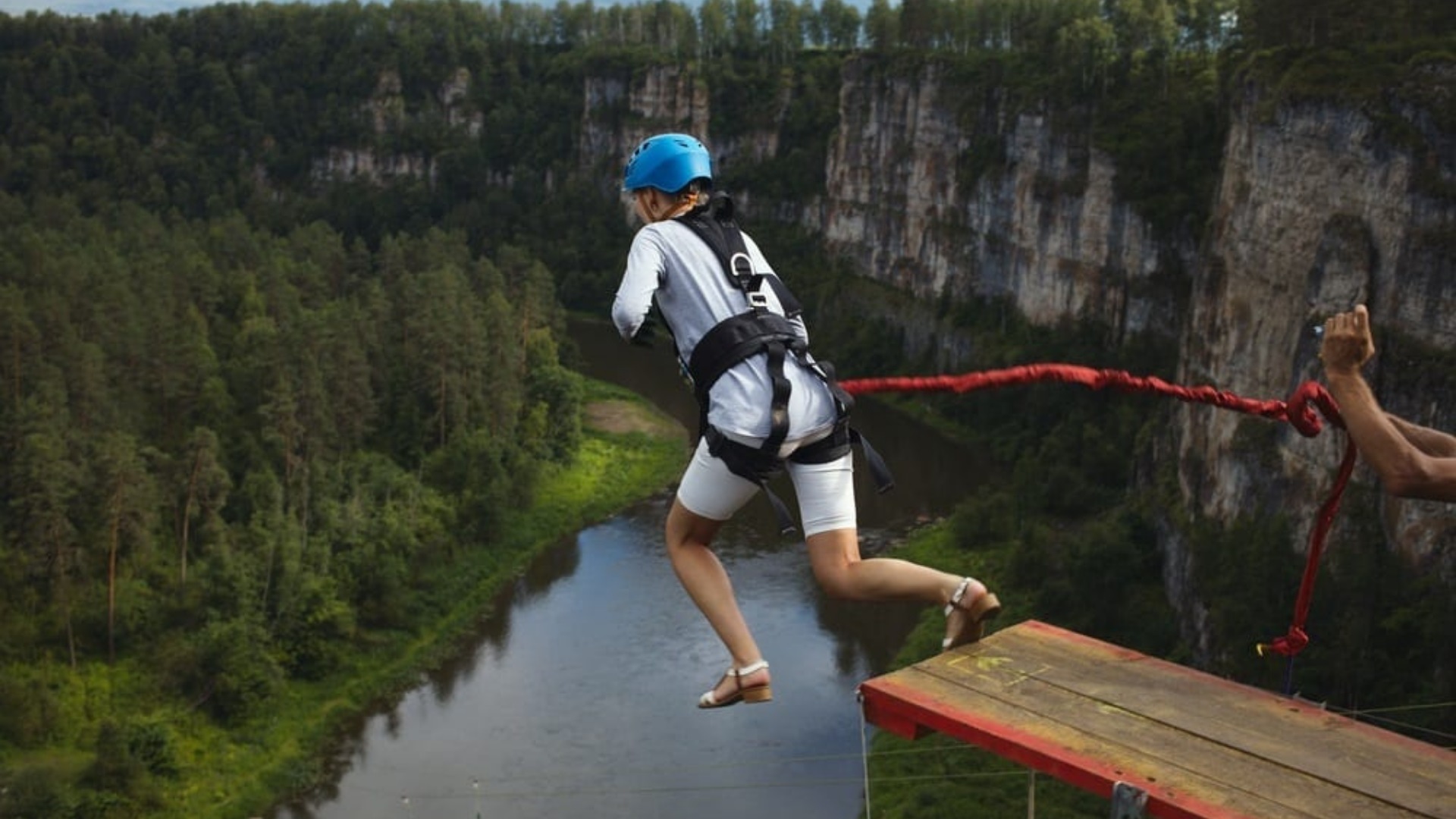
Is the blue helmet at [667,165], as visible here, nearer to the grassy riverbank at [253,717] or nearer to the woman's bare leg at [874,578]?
the woman's bare leg at [874,578]

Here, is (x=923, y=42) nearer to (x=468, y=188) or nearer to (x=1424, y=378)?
(x=468, y=188)

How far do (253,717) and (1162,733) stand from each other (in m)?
31.7

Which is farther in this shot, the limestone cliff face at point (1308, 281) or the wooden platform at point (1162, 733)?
the limestone cliff face at point (1308, 281)

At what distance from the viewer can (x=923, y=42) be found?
309 feet

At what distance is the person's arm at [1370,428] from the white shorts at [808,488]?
2.29 m

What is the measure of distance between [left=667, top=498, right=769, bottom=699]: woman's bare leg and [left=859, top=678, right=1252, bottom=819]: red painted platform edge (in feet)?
2.43

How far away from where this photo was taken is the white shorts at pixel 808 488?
296 inches

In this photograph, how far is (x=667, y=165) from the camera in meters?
7.64

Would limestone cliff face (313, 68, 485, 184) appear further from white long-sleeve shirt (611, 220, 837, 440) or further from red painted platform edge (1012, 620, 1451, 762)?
red painted platform edge (1012, 620, 1451, 762)

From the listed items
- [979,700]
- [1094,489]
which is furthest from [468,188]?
[979,700]

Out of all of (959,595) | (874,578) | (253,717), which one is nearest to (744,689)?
(874,578)

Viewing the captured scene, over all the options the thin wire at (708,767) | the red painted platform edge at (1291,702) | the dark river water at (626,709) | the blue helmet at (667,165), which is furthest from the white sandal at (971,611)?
the thin wire at (708,767)

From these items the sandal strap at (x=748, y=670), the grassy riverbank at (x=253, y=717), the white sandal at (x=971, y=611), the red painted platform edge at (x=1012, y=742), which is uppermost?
the white sandal at (x=971, y=611)

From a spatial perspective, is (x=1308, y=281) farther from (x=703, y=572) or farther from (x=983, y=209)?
(x=983, y=209)
